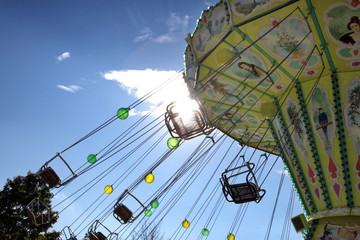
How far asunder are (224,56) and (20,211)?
10.7 metres

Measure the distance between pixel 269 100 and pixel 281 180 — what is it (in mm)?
2793

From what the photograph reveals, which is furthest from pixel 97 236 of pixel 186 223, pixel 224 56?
pixel 224 56

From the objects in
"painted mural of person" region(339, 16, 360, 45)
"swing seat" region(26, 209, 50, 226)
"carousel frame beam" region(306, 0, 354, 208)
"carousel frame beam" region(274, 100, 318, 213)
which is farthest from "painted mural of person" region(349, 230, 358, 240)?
"swing seat" region(26, 209, 50, 226)

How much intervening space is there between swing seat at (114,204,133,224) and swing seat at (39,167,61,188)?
46.3 inches

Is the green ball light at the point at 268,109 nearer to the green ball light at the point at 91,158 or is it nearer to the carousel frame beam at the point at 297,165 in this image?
the carousel frame beam at the point at 297,165

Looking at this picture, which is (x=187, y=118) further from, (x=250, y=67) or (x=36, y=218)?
(x=36, y=218)

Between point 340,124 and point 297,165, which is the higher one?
point 340,124

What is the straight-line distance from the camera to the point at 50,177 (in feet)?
16.2

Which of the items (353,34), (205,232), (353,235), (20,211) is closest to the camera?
(353,34)

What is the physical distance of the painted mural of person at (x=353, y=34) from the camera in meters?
3.87

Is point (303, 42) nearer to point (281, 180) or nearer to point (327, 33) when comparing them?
point (327, 33)

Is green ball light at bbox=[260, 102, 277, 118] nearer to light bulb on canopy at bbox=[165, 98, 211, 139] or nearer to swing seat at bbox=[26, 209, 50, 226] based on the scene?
light bulb on canopy at bbox=[165, 98, 211, 139]

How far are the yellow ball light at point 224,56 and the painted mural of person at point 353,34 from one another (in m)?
1.70

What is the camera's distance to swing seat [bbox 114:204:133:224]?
16.9 ft
